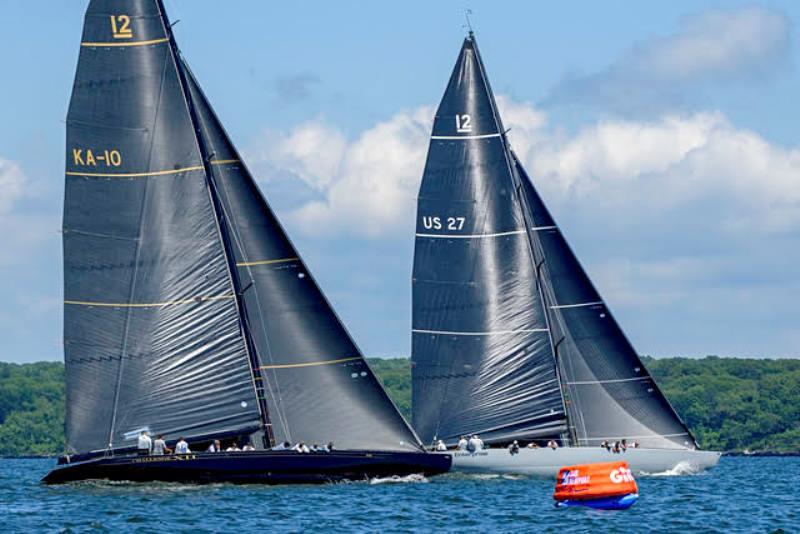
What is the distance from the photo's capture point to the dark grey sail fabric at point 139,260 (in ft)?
172

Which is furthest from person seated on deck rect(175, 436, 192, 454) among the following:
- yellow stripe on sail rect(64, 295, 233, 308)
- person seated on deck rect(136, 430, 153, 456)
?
yellow stripe on sail rect(64, 295, 233, 308)

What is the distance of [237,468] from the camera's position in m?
51.5

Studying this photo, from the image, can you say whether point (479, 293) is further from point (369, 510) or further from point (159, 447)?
point (369, 510)

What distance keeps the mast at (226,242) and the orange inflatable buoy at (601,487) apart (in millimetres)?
9694

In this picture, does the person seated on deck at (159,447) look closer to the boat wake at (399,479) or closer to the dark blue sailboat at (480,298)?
the boat wake at (399,479)

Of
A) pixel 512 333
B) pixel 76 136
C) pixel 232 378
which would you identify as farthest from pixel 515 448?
pixel 76 136

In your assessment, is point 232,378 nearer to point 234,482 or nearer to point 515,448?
point 234,482

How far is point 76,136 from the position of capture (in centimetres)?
5238

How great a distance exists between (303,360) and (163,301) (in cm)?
464

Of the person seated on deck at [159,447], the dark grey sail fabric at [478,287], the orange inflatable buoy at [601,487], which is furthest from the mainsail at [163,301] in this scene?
the dark grey sail fabric at [478,287]

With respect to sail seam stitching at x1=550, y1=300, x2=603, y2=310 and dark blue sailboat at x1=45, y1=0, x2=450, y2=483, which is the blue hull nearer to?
dark blue sailboat at x1=45, y1=0, x2=450, y2=483

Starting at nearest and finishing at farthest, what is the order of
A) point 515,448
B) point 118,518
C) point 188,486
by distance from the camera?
point 118,518 → point 188,486 → point 515,448

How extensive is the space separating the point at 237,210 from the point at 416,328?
11.3 m

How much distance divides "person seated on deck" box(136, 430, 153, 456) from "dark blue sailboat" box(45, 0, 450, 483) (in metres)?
0.34
